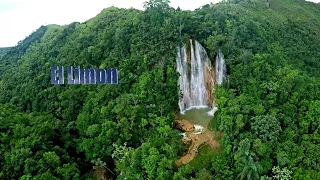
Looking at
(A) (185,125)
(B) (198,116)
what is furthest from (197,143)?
(B) (198,116)

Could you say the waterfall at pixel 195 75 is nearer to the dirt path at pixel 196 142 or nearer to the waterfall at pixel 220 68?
the waterfall at pixel 220 68

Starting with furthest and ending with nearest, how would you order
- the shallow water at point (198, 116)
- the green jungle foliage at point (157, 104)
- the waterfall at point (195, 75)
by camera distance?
the waterfall at point (195, 75)
the shallow water at point (198, 116)
the green jungle foliage at point (157, 104)

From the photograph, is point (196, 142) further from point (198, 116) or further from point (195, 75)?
point (195, 75)

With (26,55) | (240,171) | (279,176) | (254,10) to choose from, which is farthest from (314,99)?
(26,55)

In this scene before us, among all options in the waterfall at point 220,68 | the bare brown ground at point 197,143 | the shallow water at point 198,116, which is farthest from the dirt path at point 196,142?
the waterfall at point 220,68

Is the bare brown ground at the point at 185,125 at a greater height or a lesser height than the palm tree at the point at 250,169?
greater

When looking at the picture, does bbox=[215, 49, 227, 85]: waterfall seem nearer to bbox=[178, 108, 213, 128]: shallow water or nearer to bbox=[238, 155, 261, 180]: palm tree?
bbox=[178, 108, 213, 128]: shallow water

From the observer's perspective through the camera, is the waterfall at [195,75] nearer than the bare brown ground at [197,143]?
No

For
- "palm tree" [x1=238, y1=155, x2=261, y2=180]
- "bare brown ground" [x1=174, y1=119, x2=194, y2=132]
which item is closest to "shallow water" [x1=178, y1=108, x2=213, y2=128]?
"bare brown ground" [x1=174, y1=119, x2=194, y2=132]
